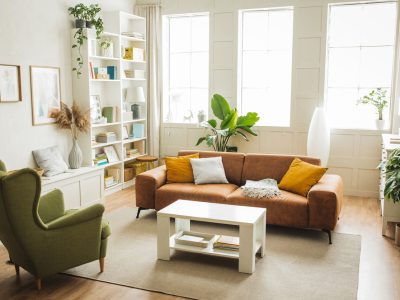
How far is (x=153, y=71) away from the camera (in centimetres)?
698

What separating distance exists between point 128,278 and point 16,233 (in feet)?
3.12

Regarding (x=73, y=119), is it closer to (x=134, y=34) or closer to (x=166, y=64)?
(x=134, y=34)

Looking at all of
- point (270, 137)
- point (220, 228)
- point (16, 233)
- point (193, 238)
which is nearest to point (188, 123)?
point (270, 137)

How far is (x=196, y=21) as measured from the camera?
6.95 metres

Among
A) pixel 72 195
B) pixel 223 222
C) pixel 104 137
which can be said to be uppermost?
pixel 104 137

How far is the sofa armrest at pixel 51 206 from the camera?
3512 millimetres

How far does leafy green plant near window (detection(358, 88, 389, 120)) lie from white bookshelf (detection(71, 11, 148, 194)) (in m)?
3.45

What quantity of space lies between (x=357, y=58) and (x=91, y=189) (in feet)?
13.6

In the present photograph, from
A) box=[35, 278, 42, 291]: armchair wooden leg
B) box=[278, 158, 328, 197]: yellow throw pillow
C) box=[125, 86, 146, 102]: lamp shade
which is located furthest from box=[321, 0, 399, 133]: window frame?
box=[35, 278, 42, 291]: armchair wooden leg

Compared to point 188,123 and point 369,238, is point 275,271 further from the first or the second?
point 188,123

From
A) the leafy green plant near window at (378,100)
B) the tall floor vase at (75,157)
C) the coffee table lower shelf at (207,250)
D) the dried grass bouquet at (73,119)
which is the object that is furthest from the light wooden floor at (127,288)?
the leafy green plant near window at (378,100)

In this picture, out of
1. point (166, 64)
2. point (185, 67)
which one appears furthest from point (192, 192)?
point (166, 64)

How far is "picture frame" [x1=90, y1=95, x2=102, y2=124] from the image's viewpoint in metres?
5.85

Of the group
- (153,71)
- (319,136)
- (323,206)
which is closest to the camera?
(323,206)
